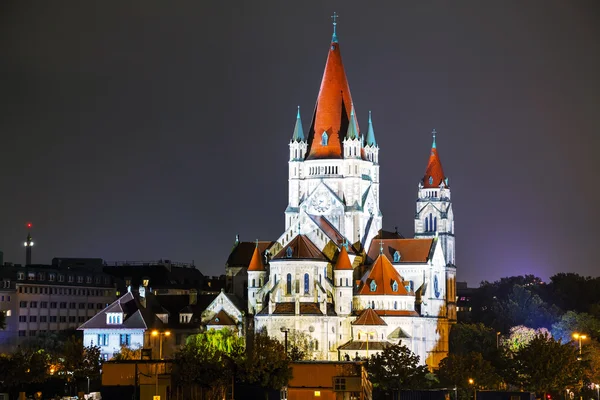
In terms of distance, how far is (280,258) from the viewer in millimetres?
170250

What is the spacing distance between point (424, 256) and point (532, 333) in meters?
17.8

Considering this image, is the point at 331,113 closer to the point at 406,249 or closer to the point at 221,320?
the point at 406,249

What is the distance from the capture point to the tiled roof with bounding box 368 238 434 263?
181000mm

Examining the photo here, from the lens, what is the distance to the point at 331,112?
184 metres

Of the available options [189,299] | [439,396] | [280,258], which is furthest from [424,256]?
[439,396]

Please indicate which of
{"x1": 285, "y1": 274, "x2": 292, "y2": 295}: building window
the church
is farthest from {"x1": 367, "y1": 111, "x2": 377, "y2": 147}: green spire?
{"x1": 285, "y1": 274, "x2": 292, "y2": 295}: building window

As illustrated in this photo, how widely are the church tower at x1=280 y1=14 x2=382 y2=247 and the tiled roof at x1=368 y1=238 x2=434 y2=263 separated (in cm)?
185

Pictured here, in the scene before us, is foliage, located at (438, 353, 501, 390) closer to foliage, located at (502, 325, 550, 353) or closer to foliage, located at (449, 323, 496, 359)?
foliage, located at (502, 325, 550, 353)

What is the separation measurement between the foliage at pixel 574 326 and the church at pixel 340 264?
1512 cm

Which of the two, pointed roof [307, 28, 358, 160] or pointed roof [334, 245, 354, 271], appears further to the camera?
pointed roof [307, 28, 358, 160]

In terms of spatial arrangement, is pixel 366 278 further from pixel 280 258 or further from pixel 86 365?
pixel 86 365

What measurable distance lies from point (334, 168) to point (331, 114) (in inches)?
290

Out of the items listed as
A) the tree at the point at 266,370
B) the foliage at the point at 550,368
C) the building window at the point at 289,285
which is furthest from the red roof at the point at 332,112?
the tree at the point at 266,370

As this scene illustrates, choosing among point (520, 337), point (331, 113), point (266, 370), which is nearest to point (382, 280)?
point (520, 337)
